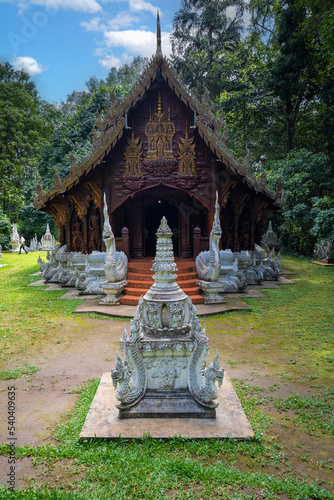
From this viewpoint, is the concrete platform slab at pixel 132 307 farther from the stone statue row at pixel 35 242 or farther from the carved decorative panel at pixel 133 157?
the stone statue row at pixel 35 242

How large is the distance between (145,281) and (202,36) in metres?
22.2

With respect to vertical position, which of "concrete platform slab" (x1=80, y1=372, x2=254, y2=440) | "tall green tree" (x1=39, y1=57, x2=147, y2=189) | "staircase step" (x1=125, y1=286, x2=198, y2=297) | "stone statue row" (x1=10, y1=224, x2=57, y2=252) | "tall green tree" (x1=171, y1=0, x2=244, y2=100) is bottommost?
"concrete platform slab" (x1=80, y1=372, x2=254, y2=440)

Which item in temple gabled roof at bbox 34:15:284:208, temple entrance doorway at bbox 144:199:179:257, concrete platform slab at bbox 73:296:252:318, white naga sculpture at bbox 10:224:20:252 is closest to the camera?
concrete platform slab at bbox 73:296:252:318

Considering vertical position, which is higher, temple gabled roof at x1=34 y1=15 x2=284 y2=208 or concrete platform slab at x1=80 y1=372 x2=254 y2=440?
temple gabled roof at x1=34 y1=15 x2=284 y2=208

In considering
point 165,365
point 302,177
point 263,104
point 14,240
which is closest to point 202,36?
point 263,104

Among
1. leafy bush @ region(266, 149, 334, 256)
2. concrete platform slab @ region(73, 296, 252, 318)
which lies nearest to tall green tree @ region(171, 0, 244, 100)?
leafy bush @ region(266, 149, 334, 256)

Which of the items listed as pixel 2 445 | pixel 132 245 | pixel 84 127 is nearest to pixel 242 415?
pixel 2 445

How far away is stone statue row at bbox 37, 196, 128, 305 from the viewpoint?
8883 mm

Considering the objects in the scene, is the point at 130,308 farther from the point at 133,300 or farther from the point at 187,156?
the point at 187,156

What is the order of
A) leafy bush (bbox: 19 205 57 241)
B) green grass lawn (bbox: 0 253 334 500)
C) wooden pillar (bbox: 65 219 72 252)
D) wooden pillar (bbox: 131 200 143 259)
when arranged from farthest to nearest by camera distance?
1. leafy bush (bbox: 19 205 57 241)
2. wooden pillar (bbox: 131 200 143 259)
3. wooden pillar (bbox: 65 219 72 252)
4. green grass lawn (bbox: 0 253 334 500)

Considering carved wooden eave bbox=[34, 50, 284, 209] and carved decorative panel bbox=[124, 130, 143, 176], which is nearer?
carved wooden eave bbox=[34, 50, 284, 209]

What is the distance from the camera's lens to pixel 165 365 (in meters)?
3.65

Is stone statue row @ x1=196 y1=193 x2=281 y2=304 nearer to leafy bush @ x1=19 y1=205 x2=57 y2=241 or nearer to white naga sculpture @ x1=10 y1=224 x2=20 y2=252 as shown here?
white naga sculpture @ x1=10 y1=224 x2=20 y2=252

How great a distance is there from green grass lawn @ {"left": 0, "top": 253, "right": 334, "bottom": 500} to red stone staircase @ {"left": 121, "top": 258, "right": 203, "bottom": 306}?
8.55ft
